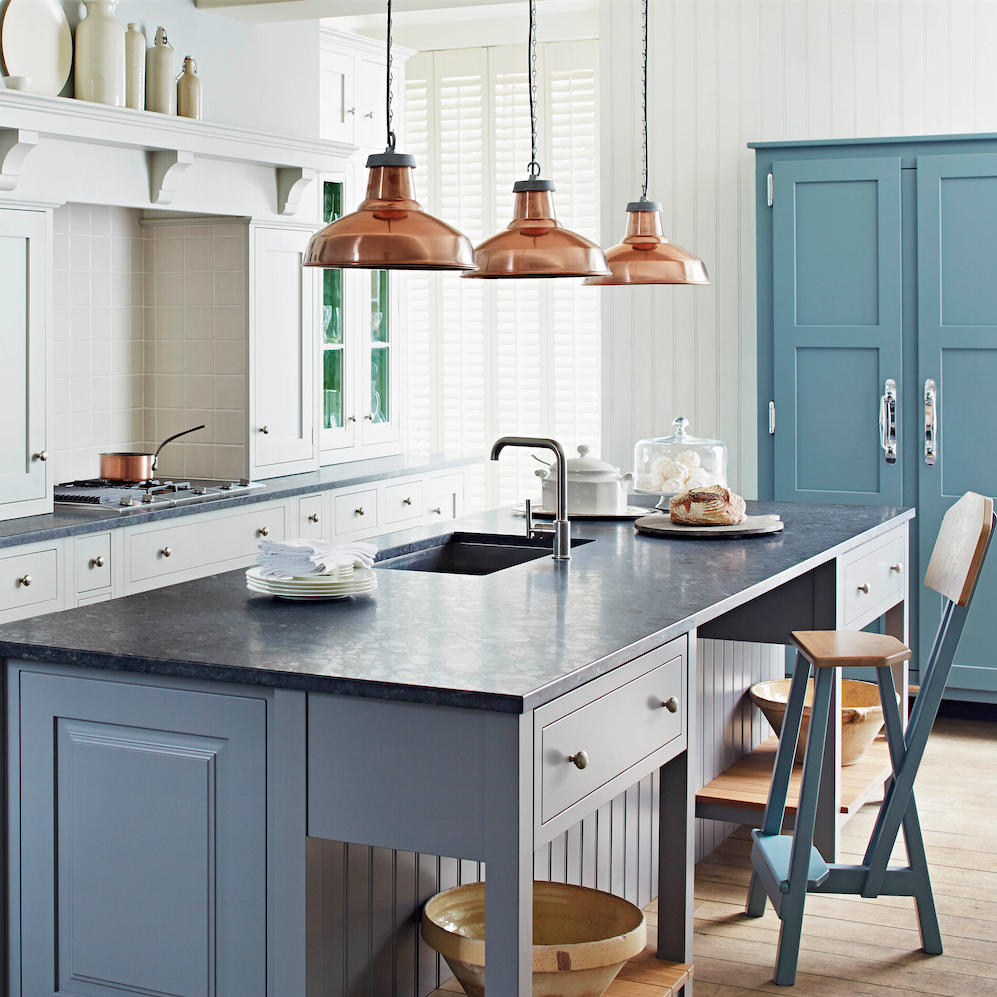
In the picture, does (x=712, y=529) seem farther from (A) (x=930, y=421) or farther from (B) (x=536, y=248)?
(A) (x=930, y=421)

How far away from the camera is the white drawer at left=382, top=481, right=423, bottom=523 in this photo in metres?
5.51

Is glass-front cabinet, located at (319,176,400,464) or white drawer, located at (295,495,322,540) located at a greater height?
glass-front cabinet, located at (319,176,400,464)

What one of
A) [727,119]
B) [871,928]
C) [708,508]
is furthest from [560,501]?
[727,119]

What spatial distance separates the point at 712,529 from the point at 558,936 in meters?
1.27

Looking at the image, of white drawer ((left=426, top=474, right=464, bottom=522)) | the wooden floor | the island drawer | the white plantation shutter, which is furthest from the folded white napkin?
the white plantation shutter

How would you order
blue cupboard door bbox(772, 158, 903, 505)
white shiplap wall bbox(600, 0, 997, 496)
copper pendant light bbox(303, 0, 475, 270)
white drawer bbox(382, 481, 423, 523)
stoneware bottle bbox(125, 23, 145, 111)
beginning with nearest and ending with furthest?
copper pendant light bbox(303, 0, 475, 270) < stoneware bottle bbox(125, 23, 145, 111) < blue cupboard door bbox(772, 158, 903, 505) < white shiplap wall bbox(600, 0, 997, 496) < white drawer bbox(382, 481, 423, 523)

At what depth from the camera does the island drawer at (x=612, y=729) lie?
2.00m

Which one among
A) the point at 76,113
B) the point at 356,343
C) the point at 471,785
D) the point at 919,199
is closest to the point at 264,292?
the point at 356,343

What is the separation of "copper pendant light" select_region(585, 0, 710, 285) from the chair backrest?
3.04 ft

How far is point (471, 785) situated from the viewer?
1.93 meters

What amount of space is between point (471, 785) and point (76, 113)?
2.93 metres

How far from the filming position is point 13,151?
3.89 m

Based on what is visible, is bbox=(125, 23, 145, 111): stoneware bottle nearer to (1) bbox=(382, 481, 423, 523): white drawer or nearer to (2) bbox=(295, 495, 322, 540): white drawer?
(2) bbox=(295, 495, 322, 540): white drawer

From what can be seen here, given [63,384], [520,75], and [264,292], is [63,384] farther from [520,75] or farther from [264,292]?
[520,75]
